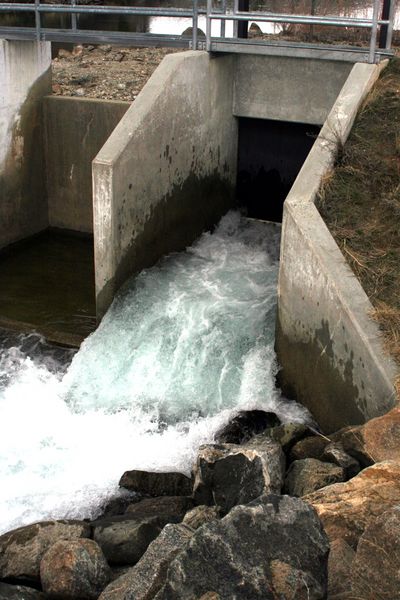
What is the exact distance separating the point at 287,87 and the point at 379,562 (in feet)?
23.2

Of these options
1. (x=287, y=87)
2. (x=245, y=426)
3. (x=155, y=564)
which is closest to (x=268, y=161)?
(x=287, y=87)

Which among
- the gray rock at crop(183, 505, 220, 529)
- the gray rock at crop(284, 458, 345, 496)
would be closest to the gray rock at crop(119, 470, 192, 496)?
the gray rock at crop(183, 505, 220, 529)

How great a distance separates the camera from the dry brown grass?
602 cm

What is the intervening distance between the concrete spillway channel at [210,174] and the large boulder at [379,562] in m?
1.85

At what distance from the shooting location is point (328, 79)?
8906 mm

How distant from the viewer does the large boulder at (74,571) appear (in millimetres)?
4559

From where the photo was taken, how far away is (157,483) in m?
5.84

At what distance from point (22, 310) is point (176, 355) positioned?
8.13 feet

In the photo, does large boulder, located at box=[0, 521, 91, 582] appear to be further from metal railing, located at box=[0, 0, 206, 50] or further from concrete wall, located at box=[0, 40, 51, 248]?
metal railing, located at box=[0, 0, 206, 50]

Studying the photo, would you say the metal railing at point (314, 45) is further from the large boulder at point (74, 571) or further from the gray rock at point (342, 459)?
the large boulder at point (74, 571)

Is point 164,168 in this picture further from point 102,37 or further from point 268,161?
point 268,161

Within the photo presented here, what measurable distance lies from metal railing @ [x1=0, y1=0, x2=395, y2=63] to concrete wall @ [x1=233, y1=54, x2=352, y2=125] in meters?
0.37

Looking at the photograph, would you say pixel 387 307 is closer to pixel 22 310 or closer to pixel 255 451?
pixel 255 451

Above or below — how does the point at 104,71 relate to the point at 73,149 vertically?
above
